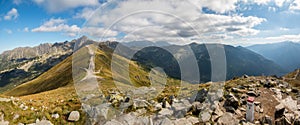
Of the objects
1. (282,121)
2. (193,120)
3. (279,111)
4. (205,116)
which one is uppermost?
(205,116)

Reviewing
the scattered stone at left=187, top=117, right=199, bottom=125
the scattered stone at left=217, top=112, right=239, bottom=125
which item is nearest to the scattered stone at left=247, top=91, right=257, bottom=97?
the scattered stone at left=217, top=112, right=239, bottom=125

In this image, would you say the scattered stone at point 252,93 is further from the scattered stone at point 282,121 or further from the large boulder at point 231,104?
the scattered stone at point 282,121

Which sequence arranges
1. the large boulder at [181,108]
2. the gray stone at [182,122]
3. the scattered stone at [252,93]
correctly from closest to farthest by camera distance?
the gray stone at [182,122] < the large boulder at [181,108] < the scattered stone at [252,93]

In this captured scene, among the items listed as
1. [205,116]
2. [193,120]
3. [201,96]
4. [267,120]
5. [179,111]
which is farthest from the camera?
[201,96]

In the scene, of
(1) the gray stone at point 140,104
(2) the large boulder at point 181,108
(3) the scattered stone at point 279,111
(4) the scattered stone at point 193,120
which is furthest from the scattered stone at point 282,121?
(1) the gray stone at point 140,104

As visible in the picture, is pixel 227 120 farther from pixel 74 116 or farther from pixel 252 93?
pixel 74 116

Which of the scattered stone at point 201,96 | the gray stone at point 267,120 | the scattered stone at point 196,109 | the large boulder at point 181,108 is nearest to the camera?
the gray stone at point 267,120

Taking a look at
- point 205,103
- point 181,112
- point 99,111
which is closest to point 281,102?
point 205,103

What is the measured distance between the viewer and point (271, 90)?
27.8m

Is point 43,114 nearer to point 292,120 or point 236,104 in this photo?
point 236,104

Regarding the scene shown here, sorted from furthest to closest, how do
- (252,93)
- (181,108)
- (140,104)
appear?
(252,93) < (140,104) < (181,108)

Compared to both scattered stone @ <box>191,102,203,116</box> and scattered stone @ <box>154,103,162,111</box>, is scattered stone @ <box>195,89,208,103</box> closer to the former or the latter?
scattered stone @ <box>191,102,203,116</box>

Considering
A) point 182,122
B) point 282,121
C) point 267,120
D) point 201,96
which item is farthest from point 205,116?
point 282,121

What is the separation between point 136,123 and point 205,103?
794 cm
